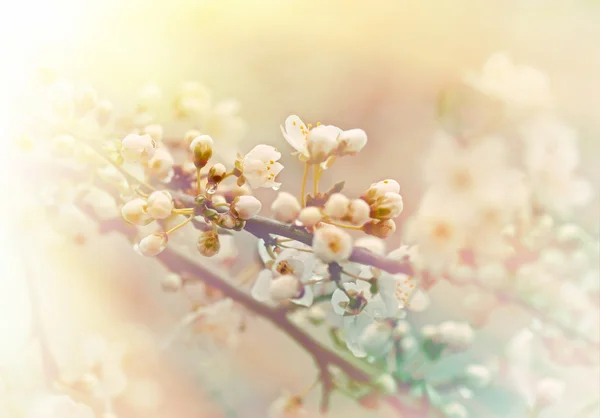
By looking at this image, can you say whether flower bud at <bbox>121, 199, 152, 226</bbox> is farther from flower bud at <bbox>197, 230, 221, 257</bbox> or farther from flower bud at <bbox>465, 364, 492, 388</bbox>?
flower bud at <bbox>465, 364, 492, 388</bbox>

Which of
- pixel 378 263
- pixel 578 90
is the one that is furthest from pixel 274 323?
pixel 578 90

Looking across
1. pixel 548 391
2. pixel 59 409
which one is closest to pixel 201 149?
pixel 59 409

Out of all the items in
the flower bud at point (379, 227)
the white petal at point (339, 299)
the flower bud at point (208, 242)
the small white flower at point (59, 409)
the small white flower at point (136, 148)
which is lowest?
the small white flower at point (59, 409)

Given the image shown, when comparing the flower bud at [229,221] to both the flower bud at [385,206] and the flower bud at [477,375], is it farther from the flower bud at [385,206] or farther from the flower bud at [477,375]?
the flower bud at [477,375]

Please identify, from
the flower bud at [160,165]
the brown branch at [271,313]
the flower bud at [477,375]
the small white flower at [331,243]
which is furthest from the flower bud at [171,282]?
the flower bud at [477,375]

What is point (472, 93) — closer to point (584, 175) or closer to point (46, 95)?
point (584, 175)

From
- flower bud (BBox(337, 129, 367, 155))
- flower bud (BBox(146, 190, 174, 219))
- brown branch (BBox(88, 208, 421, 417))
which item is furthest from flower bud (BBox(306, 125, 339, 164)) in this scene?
brown branch (BBox(88, 208, 421, 417))

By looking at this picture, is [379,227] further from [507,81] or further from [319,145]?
[507,81]
